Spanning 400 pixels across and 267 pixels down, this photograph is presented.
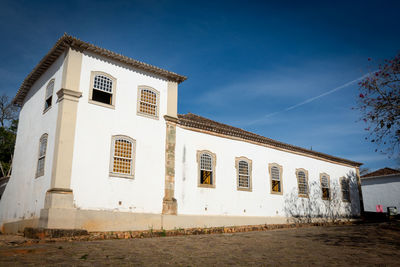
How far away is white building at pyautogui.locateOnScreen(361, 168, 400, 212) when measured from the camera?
3278 centimetres

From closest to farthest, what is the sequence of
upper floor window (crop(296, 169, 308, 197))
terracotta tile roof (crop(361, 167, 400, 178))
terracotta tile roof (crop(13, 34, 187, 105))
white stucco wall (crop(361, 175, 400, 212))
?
terracotta tile roof (crop(13, 34, 187, 105)), upper floor window (crop(296, 169, 308, 197)), white stucco wall (crop(361, 175, 400, 212)), terracotta tile roof (crop(361, 167, 400, 178))

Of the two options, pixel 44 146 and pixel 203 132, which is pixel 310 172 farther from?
pixel 44 146

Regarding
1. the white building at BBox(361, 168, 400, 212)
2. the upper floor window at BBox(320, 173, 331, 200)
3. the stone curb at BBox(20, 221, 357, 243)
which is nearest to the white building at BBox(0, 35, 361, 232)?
the stone curb at BBox(20, 221, 357, 243)

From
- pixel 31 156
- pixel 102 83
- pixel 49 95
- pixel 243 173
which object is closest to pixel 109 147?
pixel 102 83

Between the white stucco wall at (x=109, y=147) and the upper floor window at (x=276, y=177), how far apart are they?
817cm

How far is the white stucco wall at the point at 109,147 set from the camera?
12477 mm

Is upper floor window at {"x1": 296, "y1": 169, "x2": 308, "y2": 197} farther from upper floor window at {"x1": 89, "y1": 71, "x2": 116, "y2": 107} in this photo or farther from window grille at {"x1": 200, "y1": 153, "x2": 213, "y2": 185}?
upper floor window at {"x1": 89, "y1": 71, "x2": 116, "y2": 107}

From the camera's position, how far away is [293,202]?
2072cm

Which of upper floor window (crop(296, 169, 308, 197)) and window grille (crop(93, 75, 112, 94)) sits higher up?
window grille (crop(93, 75, 112, 94))

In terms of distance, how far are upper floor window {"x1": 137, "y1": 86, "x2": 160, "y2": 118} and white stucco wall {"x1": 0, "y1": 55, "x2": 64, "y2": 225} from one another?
3.50 metres

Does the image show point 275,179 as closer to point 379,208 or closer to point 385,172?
point 379,208

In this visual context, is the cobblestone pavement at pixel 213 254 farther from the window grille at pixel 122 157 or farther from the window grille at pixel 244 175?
the window grille at pixel 244 175

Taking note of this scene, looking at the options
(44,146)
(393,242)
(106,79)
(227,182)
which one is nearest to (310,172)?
(227,182)

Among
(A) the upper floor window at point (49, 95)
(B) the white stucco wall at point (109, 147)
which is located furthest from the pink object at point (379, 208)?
(A) the upper floor window at point (49, 95)
